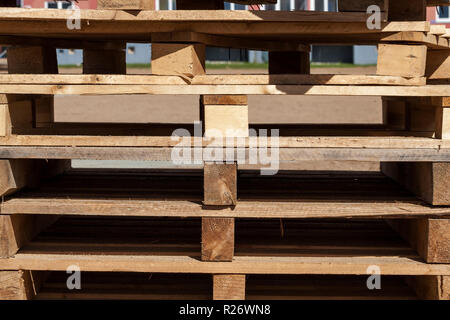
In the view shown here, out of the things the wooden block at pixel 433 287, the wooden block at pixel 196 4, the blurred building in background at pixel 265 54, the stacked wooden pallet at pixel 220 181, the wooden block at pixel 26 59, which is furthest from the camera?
the blurred building in background at pixel 265 54

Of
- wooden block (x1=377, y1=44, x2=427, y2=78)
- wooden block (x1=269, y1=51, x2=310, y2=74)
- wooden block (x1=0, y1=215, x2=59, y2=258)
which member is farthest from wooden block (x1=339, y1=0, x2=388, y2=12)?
wooden block (x1=0, y1=215, x2=59, y2=258)

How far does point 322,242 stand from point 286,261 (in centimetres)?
47

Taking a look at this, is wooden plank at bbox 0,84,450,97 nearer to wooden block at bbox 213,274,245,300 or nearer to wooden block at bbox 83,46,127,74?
wooden block at bbox 213,274,245,300

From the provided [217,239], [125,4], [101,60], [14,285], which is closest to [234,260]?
[217,239]

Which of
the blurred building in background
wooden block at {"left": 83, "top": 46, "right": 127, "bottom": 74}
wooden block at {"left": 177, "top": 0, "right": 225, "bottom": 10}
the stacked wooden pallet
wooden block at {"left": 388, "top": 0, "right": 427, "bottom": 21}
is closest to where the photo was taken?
the stacked wooden pallet

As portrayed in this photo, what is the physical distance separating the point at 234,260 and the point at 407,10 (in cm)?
165

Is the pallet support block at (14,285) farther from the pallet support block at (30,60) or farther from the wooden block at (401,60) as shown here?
the wooden block at (401,60)

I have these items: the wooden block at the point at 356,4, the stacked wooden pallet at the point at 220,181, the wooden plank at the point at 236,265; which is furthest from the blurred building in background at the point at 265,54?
the wooden plank at the point at 236,265

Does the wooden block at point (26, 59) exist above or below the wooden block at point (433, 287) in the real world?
above

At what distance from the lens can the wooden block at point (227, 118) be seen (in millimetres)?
3473

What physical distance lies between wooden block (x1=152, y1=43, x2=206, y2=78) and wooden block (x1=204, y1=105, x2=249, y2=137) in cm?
21

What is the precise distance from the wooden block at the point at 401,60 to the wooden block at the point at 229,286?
1301 millimetres

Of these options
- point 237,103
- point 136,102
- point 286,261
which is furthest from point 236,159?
point 136,102

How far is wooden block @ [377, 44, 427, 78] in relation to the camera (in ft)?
11.4
